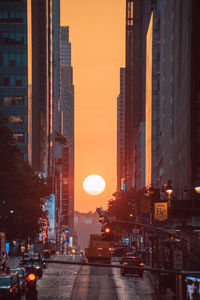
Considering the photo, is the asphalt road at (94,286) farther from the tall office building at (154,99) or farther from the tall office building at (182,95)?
the tall office building at (154,99)

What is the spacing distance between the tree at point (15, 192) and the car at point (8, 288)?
2191 centimetres

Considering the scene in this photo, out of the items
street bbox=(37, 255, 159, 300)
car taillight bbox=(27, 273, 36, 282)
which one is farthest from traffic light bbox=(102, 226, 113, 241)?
street bbox=(37, 255, 159, 300)

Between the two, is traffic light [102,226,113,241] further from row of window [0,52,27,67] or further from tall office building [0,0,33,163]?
row of window [0,52,27,67]

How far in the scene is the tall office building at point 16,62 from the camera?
15738 centimetres

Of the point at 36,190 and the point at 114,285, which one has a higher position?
the point at 36,190

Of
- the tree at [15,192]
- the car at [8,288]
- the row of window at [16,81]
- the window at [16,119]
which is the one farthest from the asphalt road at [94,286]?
the row of window at [16,81]

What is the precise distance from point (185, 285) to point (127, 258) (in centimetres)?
2500

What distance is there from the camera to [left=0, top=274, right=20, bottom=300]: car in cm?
4044

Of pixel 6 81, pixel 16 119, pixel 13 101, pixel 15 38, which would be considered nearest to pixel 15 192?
pixel 16 119

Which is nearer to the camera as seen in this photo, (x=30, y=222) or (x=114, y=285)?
(x=114, y=285)

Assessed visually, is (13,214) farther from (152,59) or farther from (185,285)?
(152,59)

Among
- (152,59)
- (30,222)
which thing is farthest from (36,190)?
(152,59)

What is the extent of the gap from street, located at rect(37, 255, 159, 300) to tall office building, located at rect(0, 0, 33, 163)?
82926 millimetres

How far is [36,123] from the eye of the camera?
19025cm
